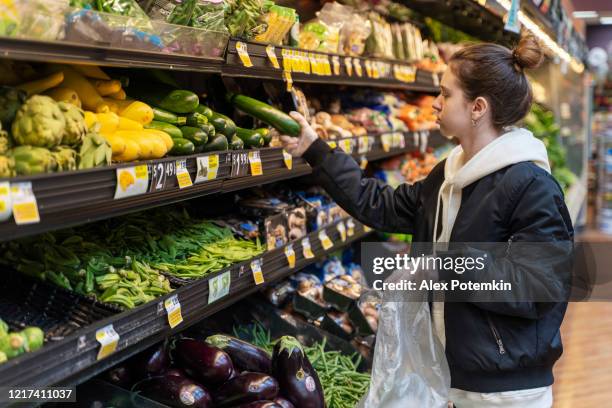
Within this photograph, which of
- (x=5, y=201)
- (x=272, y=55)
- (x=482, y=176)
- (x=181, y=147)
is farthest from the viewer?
(x=272, y=55)

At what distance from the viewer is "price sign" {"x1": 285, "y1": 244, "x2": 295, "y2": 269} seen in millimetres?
2697

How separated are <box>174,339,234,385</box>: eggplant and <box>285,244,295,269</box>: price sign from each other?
536 millimetres

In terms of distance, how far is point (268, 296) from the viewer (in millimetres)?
3047

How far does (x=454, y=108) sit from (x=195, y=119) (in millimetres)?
854

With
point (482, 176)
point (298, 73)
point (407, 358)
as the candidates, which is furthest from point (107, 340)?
point (298, 73)

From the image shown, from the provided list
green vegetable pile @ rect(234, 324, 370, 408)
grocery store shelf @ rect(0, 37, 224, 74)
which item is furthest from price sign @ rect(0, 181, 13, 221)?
green vegetable pile @ rect(234, 324, 370, 408)

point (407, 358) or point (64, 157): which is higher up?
point (64, 157)

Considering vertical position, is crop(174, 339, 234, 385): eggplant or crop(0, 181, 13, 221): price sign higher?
crop(0, 181, 13, 221): price sign

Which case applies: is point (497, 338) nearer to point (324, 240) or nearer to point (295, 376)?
point (295, 376)

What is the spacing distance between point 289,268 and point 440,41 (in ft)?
11.2

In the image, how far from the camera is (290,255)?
272cm

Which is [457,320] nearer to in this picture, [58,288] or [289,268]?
[289,268]
